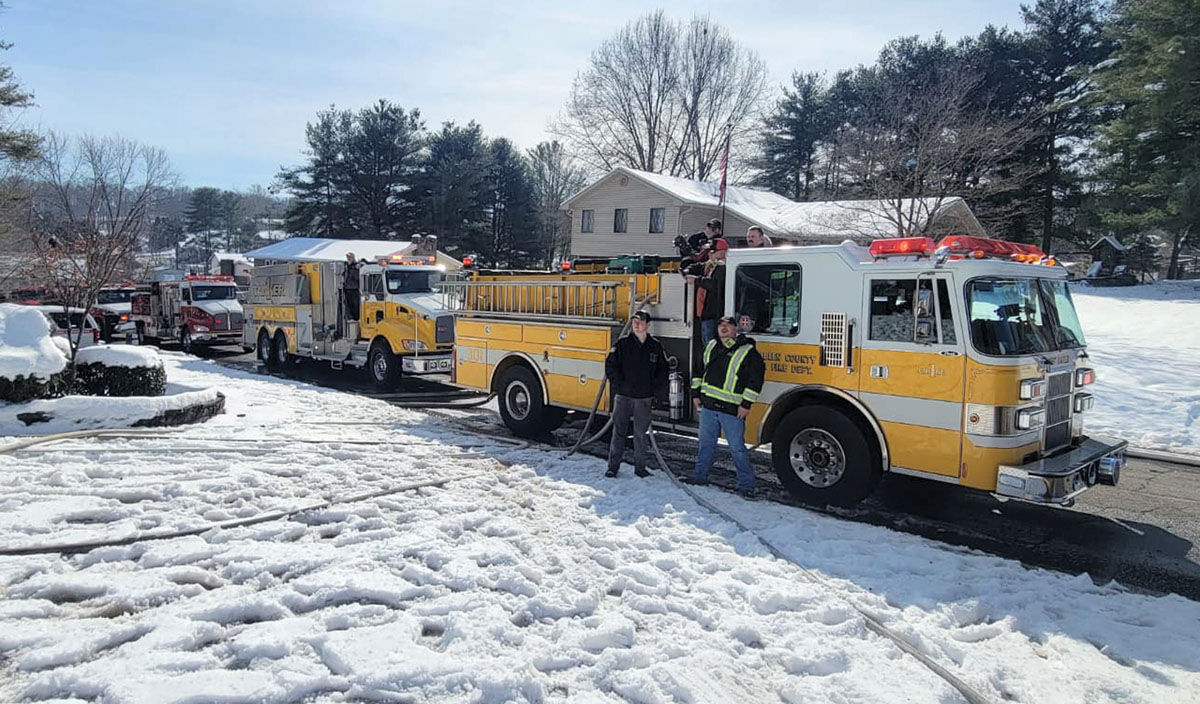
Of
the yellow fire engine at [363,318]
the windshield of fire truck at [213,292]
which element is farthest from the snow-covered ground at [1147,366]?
the windshield of fire truck at [213,292]

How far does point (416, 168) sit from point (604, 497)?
1814 inches

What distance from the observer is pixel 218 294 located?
24.1 meters

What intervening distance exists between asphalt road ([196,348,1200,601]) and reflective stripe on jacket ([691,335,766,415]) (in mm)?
1064

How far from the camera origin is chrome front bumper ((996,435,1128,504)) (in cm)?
579

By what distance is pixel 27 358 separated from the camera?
8.64 metres

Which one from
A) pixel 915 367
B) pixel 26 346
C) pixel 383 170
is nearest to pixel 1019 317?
pixel 915 367

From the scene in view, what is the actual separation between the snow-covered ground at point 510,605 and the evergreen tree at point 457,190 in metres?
42.1

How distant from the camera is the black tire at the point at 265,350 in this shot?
1856 centimetres

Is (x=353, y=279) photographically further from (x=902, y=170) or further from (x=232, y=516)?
(x=902, y=170)

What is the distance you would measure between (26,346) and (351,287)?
7348 mm

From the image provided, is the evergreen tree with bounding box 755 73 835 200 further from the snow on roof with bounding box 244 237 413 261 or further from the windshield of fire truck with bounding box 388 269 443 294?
the windshield of fire truck with bounding box 388 269 443 294

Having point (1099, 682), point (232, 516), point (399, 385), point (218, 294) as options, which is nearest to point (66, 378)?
point (232, 516)

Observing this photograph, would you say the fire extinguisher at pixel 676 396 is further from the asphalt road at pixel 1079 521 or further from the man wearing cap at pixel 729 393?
the asphalt road at pixel 1079 521

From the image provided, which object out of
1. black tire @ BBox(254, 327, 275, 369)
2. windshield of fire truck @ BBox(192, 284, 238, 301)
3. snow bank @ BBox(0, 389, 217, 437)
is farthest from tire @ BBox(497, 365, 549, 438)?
windshield of fire truck @ BBox(192, 284, 238, 301)
